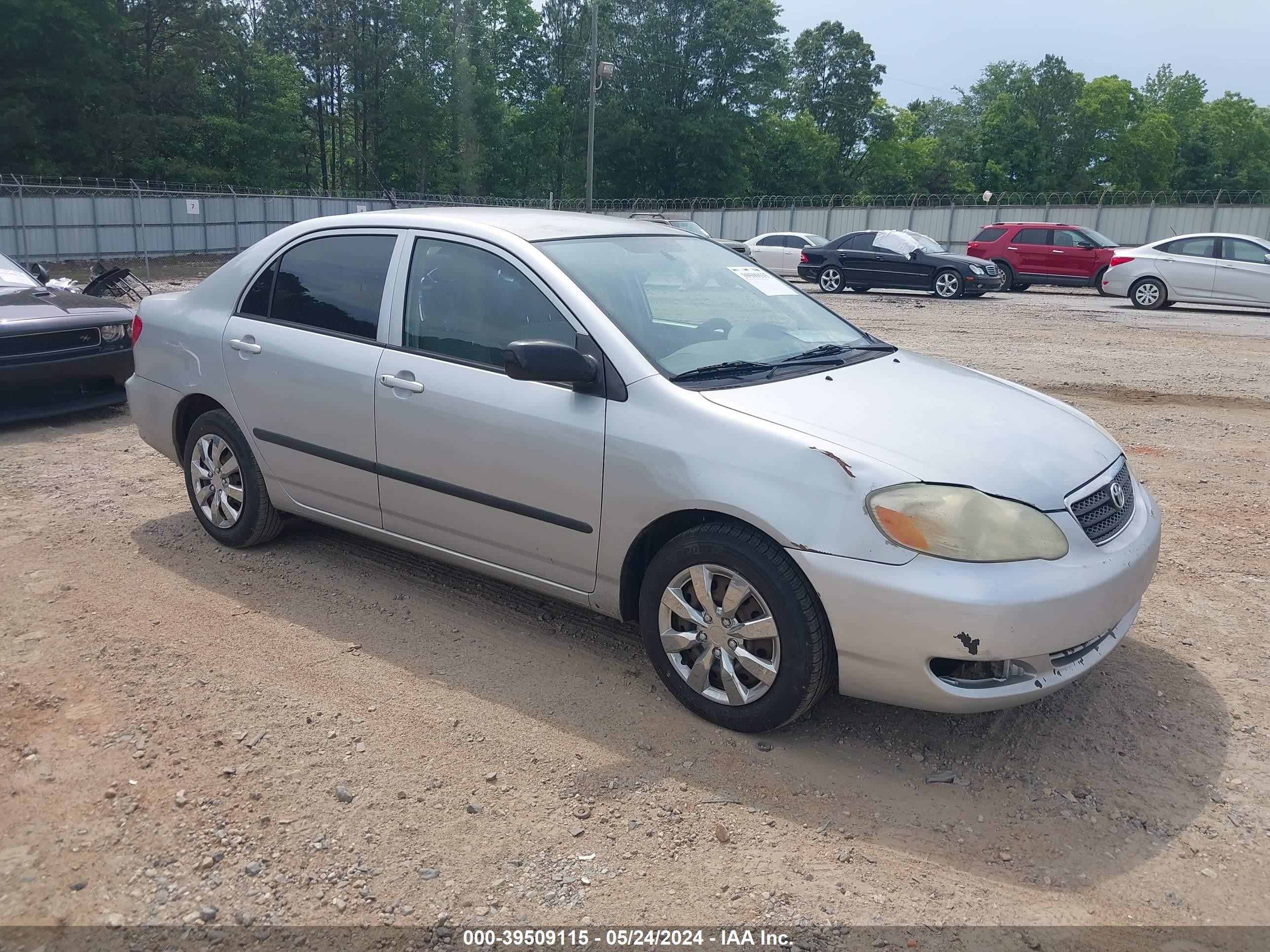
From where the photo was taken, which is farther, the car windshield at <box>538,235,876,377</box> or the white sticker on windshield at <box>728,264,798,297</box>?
the white sticker on windshield at <box>728,264,798,297</box>

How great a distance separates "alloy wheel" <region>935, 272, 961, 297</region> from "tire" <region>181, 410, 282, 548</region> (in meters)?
19.2

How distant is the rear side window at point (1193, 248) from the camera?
18.6m

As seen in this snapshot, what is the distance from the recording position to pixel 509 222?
4359 millimetres

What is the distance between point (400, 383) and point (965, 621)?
2.43 m

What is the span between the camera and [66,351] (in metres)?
7.73

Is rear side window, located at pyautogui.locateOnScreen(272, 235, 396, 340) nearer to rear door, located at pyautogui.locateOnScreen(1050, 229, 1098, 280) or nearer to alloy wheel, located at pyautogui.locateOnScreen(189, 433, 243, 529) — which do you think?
alloy wheel, located at pyautogui.locateOnScreen(189, 433, 243, 529)

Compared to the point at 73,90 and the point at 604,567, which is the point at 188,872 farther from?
the point at 73,90

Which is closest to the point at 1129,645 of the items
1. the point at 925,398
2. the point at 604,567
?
the point at 925,398

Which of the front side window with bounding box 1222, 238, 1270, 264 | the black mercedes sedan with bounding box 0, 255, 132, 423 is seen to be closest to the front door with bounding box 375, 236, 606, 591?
the black mercedes sedan with bounding box 0, 255, 132, 423

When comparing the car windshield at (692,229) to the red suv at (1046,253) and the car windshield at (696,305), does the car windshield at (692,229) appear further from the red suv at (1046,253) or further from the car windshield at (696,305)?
the red suv at (1046,253)

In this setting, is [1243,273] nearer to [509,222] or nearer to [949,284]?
[949,284]

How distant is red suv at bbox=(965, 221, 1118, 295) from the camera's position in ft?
75.6

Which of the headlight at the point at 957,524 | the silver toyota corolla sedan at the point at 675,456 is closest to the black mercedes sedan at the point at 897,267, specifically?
the silver toyota corolla sedan at the point at 675,456

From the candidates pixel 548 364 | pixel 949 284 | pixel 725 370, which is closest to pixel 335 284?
pixel 548 364
